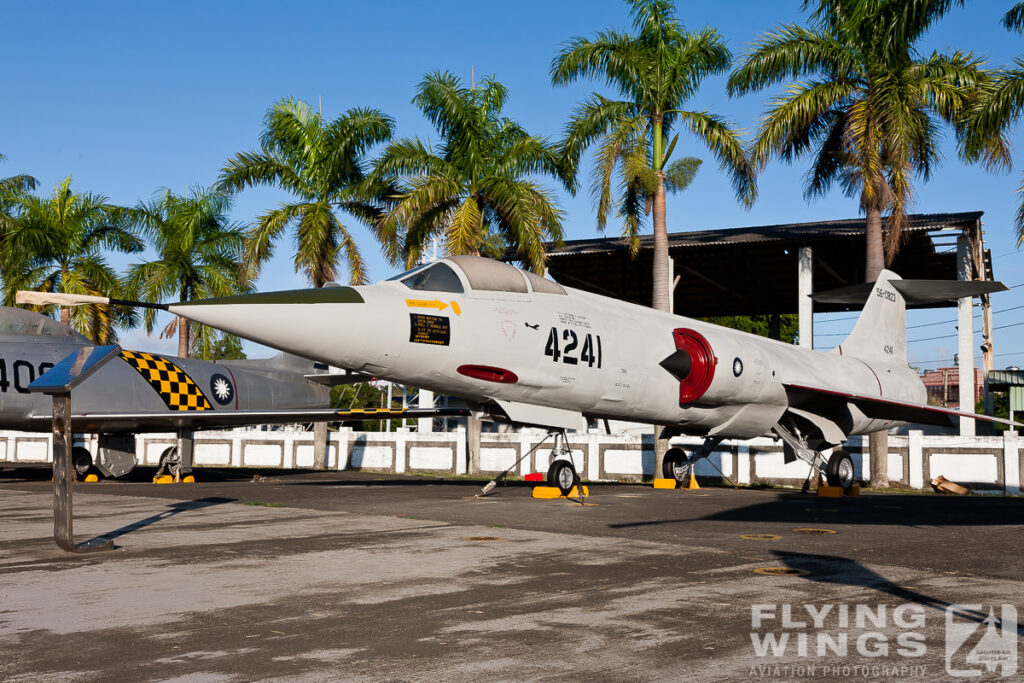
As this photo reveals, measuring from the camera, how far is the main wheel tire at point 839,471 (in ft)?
59.2

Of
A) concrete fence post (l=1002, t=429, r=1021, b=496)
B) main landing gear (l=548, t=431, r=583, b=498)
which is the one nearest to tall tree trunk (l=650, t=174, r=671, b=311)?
concrete fence post (l=1002, t=429, r=1021, b=496)

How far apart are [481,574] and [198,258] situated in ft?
103

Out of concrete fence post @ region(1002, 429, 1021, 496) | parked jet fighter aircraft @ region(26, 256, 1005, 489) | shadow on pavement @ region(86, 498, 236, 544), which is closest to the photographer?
shadow on pavement @ region(86, 498, 236, 544)

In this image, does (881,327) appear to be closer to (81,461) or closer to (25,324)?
(81,461)

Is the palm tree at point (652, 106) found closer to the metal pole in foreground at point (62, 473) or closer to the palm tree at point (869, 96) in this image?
the palm tree at point (869, 96)

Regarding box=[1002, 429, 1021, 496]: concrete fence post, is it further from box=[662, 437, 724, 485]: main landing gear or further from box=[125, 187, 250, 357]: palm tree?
box=[125, 187, 250, 357]: palm tree

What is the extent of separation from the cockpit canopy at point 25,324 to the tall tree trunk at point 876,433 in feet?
70.6

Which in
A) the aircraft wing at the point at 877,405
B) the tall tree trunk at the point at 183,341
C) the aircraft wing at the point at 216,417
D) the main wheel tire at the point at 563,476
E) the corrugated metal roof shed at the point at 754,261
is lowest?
the main wheel tire at the point at 563,476

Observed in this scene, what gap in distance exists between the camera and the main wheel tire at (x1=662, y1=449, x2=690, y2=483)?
64.0 feet

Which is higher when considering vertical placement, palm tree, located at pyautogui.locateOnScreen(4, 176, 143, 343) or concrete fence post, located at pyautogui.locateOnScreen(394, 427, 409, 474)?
palm tree, located at pyautogui.locateOnScreen(4, 176, 143, 343)

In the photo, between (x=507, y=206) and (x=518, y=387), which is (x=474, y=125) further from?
(x=518, y=387)

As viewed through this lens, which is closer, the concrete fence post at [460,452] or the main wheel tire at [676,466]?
the main wheel tire at [676,466]

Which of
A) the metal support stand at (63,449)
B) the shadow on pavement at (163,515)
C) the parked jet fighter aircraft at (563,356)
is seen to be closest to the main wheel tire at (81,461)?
Result: the shadow on pavement at (163,515)

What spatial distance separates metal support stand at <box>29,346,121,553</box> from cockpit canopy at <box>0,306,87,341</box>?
48.1ft
